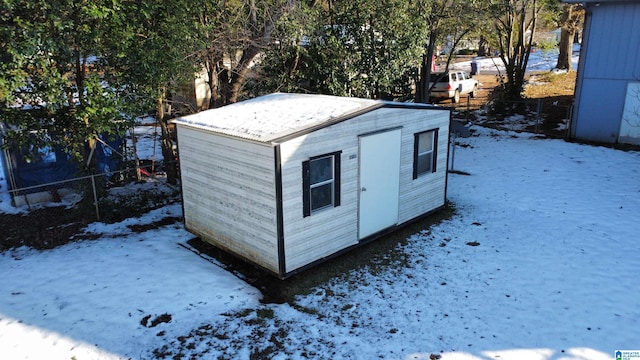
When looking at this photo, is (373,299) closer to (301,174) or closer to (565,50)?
(301,174)

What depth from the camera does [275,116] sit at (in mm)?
8562

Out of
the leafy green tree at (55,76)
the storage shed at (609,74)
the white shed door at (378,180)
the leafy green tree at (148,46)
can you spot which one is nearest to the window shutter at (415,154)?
the white shed door at (378,180)

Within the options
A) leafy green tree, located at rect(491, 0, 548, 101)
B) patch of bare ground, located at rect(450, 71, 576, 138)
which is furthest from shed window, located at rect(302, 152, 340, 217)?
leafy green tree, located at rect(491, 0, 548, 101)

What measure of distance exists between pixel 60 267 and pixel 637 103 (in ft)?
58.3

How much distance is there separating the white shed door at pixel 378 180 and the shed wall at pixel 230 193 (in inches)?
80.5

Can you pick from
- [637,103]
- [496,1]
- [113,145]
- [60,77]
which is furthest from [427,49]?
[60,77]

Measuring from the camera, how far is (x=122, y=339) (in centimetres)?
630

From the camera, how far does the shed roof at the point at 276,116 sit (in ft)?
25.3

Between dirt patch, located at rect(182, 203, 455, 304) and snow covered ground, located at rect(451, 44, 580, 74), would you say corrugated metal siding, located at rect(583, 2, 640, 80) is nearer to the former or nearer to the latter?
dirt patch, located at rect(182, 203, 455, 304)

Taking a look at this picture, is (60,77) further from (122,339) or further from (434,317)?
(434,317)

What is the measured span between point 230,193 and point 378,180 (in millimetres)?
2869

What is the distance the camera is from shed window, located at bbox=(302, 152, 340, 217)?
25.5 feet

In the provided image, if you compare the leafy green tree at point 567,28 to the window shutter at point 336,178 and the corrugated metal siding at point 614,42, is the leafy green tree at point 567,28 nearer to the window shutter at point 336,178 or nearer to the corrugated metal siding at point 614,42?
the corrugated metal siding at point 614,42

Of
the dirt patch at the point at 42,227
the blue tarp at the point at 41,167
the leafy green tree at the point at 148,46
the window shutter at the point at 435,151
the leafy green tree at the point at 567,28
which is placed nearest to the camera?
the leafy green tree at the point at 148,46
